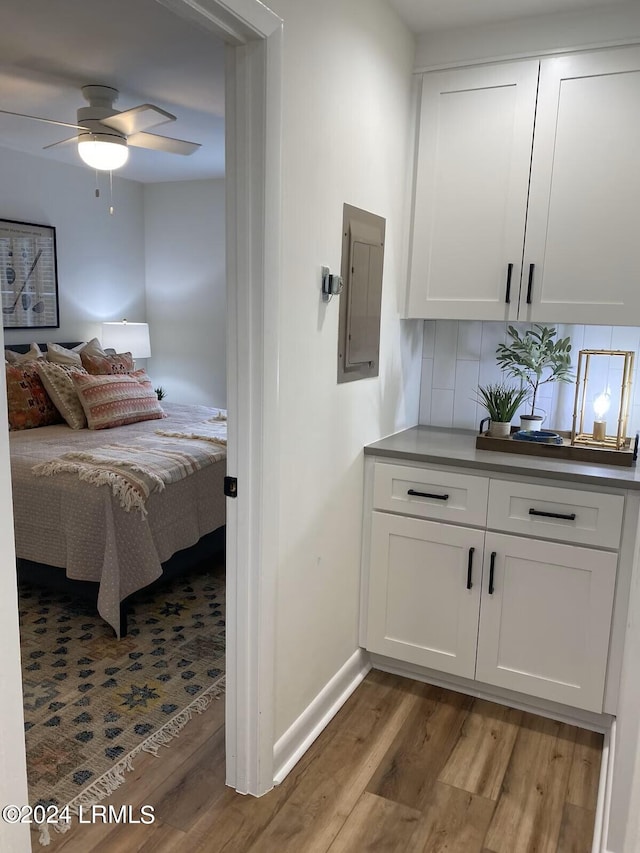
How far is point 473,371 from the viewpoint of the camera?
113 inches

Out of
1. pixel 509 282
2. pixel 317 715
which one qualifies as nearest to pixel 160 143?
pixel 509 282

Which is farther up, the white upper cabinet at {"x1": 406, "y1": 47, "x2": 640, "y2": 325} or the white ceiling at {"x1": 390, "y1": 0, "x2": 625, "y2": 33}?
the white ceiling at {"x1": 390, "y1": 0, "x2": 625, "y2": 33}

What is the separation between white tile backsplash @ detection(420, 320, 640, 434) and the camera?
8.43ft

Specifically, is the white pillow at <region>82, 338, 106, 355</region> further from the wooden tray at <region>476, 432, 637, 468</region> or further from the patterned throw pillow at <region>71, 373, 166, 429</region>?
the wooden tray at <region>476, 432, 637, 468</region>

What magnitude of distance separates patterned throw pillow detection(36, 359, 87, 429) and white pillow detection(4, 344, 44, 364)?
0.72 ft

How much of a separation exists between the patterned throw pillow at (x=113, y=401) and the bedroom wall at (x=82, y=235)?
1028mm

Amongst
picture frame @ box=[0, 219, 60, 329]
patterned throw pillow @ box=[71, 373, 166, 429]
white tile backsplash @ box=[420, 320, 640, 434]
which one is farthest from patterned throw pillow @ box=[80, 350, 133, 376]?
white tile backsplash @ box=[420, 320, 640, 434]

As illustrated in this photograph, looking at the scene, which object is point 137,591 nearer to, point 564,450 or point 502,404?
point 502,404

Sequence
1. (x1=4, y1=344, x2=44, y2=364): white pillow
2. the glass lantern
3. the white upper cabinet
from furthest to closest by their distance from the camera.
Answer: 1. (x1=4, y1=344, x2=44, y2=364): white pillow
2. the glass lantern
3. the white upper cabinet

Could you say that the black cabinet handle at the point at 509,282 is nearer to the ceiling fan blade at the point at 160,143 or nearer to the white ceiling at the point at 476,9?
the white ceiling at the point at 476,9

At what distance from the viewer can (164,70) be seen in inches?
113

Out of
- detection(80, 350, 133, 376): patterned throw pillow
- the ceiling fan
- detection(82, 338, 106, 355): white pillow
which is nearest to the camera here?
the ceiling fan

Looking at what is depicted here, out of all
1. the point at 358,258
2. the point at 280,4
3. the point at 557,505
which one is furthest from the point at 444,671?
the point at 280,4

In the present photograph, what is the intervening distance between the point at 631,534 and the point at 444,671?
870 mm
